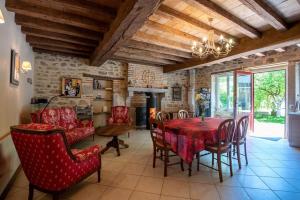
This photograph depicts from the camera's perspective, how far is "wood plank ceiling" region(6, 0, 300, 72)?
241cm

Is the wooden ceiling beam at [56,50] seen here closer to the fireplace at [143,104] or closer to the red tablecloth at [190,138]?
the fireplace at [143,104]

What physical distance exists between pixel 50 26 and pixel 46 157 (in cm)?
246

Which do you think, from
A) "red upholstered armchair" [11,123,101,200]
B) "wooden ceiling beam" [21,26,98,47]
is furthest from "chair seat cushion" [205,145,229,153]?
"wooden ceiling beam" [21,26,98,47]

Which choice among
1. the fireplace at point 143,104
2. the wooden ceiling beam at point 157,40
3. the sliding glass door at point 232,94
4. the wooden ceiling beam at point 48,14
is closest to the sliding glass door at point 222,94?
the sliding glass door at point 232,94

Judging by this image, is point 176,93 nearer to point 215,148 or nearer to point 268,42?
point 268,42

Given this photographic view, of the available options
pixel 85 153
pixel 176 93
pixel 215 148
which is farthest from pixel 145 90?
pixel 85 153

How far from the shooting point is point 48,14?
2.68 metres

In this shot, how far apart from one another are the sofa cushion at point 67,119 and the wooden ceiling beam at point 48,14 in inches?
88.5

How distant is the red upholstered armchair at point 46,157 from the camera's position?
5.64 ft

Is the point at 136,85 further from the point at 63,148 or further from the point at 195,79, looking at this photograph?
the point at 63,148

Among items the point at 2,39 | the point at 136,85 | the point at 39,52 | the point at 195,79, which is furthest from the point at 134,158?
the point at 195,79

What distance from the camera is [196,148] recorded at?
272 centimetres

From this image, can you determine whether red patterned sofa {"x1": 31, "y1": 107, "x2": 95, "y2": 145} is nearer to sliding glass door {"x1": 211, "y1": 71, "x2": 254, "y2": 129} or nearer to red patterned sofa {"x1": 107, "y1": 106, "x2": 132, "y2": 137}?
red patterned sofa {"x1": 107, "y1": 106, "x2": 132, "y2": 137}

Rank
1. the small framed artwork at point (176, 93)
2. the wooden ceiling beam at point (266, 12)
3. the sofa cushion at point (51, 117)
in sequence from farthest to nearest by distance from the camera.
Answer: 1. the small framed artwork at point (176, 93)
2. the sofa cushion at point (51, 117)
3. the wooden ceiling beam at point (266, 12)
